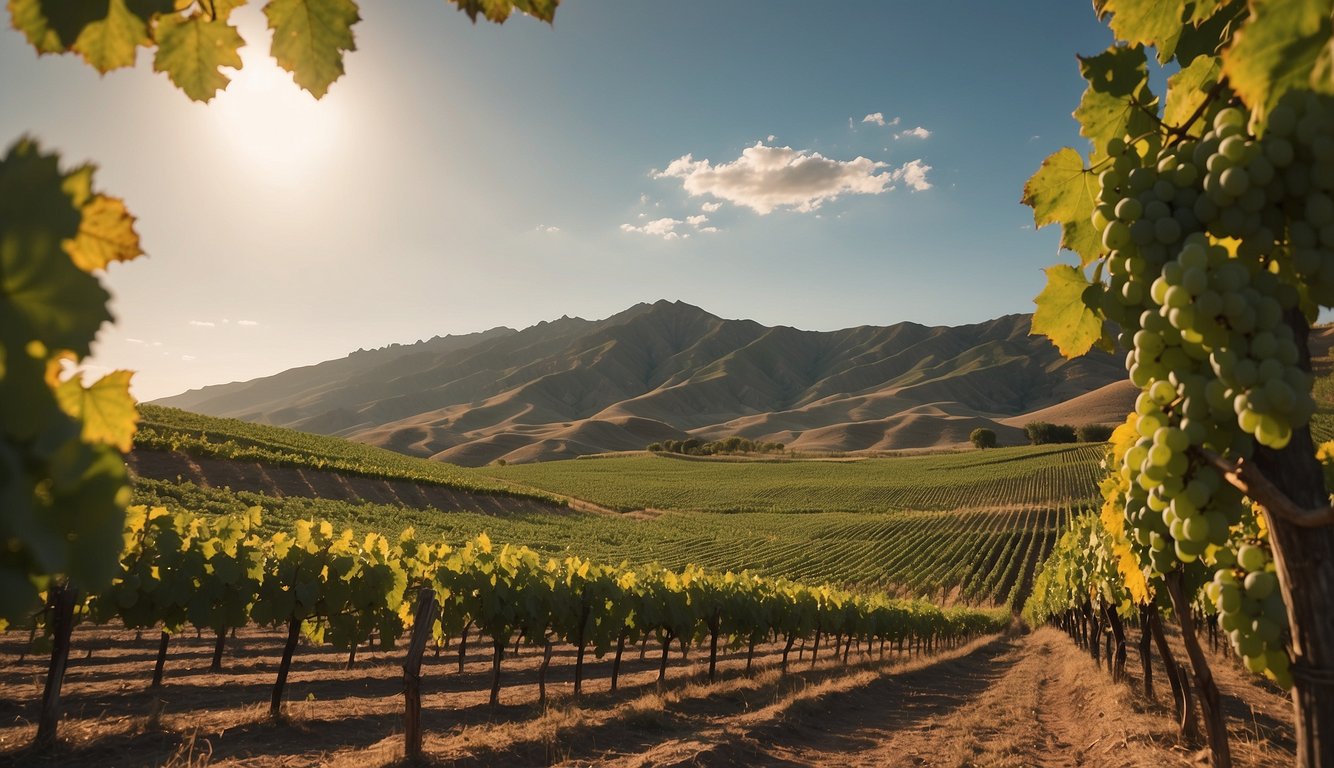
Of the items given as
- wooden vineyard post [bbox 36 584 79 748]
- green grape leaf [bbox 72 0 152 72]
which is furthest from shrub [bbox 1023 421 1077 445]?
green grape leaf [bbox 72 0 152 72]

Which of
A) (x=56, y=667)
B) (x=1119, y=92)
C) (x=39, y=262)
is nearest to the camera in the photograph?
(x=39, y=262)

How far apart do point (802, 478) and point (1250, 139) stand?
8997 cm

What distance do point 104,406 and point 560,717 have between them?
8846 millimetres

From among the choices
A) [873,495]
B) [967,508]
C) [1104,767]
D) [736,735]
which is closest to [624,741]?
[736,735]

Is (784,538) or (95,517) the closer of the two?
(95,517)

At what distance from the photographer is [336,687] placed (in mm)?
10875

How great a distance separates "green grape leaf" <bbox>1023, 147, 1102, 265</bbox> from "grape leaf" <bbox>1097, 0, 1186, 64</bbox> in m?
0.42

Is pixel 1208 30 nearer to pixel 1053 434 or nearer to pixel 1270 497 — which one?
pixel 1270 497

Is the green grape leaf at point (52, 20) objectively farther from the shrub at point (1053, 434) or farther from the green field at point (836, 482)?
the shrub at point (1053, 434)

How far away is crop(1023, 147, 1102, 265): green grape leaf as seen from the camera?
214cm

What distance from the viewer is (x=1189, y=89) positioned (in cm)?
209

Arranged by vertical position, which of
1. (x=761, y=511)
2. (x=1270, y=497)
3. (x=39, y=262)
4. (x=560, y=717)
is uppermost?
(x=39, y=262)

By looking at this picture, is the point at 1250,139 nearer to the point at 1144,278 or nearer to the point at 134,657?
the point at 1144,278

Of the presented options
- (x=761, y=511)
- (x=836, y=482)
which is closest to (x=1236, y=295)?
(x=761, y=511)
